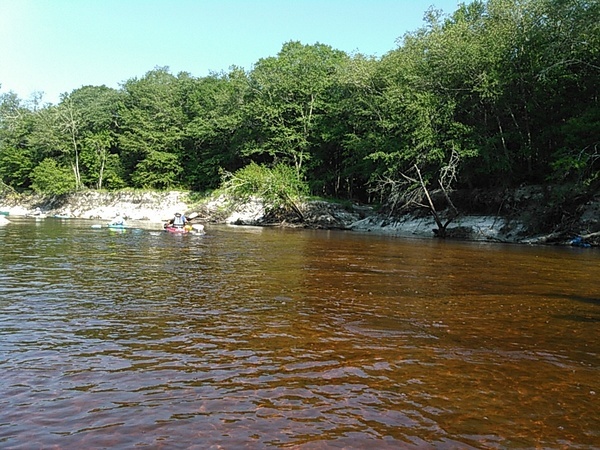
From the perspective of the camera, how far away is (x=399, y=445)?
413 cm

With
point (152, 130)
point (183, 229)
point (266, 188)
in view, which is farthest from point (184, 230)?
point (152, 130)

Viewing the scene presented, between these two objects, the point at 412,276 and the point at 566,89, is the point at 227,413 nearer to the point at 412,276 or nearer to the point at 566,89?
the point at 412,276

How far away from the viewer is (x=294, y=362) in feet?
20.2

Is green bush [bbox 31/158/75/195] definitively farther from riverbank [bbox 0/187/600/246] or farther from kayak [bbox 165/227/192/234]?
kayak [bbox 165/227/192/234]

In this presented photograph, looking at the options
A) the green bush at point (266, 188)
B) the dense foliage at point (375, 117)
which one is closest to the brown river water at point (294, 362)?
the dense foliage at point (375, 117)

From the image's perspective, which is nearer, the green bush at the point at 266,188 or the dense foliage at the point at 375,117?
the dense foliage at the point at 375,117

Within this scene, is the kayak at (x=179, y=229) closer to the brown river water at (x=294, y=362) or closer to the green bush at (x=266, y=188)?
the green bush at (x=266, y=188)

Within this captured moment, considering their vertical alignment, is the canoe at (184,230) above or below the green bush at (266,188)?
below

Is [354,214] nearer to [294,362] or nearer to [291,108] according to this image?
[291,108]

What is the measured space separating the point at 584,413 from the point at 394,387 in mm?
1879

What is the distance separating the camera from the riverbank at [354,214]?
1099 inches

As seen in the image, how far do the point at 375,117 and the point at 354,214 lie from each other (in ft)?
29.0

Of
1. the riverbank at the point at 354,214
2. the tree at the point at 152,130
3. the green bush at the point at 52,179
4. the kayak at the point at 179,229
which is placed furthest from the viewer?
the green bush at the point at 52,179

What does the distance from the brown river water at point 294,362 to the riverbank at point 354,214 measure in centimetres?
1722
